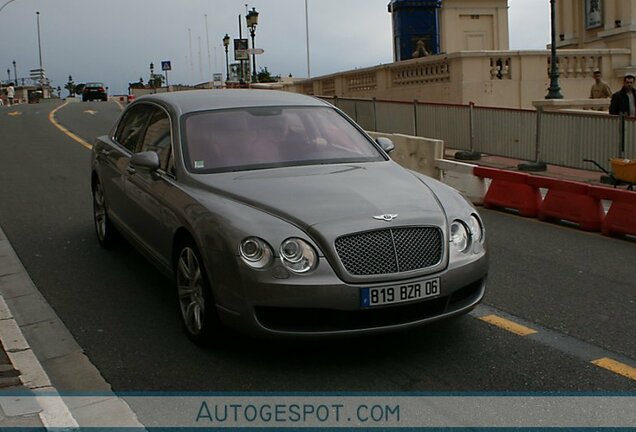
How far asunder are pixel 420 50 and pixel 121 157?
87.5 ft

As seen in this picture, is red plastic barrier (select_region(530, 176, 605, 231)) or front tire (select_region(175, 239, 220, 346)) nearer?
front tire (select_region(175, 239, 220, 346))

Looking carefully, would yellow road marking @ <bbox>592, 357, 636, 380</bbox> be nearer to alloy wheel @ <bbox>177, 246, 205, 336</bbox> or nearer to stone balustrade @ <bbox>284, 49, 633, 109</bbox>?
alloy wheel @ <bbox>177, 246, 205, 336</bbox>

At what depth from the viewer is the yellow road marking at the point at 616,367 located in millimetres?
4766

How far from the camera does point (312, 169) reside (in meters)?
5.82

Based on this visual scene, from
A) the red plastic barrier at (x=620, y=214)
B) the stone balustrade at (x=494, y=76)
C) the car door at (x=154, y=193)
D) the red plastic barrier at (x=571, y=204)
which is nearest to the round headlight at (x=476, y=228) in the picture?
the car door at (x=154, y=193)

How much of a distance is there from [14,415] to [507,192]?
786cm

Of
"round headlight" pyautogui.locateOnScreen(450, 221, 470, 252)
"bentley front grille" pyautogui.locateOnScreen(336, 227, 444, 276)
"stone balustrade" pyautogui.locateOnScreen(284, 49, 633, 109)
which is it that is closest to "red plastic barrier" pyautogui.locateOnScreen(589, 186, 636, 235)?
"round headlight" pyautogui.locateOnScreen(450, 221, 470, 252)

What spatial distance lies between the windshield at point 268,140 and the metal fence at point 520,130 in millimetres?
9279

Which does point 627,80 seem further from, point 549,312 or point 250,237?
point 250,237

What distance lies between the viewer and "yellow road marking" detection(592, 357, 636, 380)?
4.77 metres

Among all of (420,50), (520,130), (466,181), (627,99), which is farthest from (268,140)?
(420,50)

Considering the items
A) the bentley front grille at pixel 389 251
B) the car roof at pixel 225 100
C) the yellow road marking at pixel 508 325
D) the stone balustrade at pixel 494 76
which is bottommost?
the yellow road marking at pixel 508 325

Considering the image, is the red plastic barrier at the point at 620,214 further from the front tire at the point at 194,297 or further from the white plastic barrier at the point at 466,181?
the front tire at the point at 194,297

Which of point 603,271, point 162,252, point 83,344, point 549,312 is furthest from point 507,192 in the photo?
point 83,344
